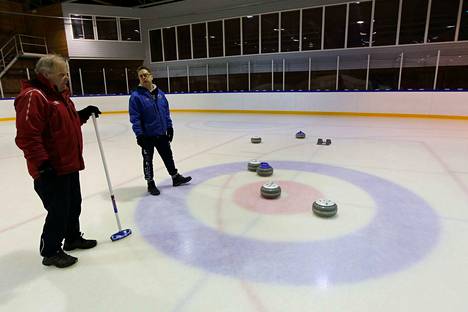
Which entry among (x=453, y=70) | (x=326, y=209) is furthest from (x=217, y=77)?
(x=326, y=209)

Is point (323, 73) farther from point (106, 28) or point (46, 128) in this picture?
point (46, 128)

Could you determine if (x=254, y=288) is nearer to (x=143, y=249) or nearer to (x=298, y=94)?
(x=143, y=249)

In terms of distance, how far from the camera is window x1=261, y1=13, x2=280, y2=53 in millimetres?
12422

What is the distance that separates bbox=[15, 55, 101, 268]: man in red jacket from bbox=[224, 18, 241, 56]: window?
12.2 metres

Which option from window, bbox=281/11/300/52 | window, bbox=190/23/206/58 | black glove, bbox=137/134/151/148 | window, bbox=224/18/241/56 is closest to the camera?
black glove, bbox=137/134/151/148

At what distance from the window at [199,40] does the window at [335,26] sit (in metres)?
5.51

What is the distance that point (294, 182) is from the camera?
3506mm

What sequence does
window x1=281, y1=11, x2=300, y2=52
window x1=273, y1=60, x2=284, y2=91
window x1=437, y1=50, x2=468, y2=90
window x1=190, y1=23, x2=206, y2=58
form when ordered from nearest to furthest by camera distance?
window x1=437, y1=50, x2=468, y2=90
window x1=281, y1=11, x2=300, y2=52
window x1=273, y1=60, x2=284, y2=91
window x1=190, y1=23, x2=206, y2=58

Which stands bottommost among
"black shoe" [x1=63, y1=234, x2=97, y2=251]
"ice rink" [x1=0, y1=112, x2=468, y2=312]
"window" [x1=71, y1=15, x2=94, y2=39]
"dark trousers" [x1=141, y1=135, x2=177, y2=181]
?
"ice rink" [x1=0, y1=112, x2=468, y2=312]

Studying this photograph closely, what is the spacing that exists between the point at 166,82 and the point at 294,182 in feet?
43.5

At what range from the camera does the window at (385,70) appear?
35.4 ft

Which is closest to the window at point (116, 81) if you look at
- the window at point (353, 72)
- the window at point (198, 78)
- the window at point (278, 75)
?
the window at point (198, 78)

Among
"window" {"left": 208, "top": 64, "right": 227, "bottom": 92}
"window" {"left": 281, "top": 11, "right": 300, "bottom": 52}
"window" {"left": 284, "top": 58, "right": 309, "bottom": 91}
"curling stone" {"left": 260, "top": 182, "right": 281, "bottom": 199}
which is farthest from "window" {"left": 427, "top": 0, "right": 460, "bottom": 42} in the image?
"curling stone" {"left": 260, "top": 182, "right": 281, "bottom": 199}

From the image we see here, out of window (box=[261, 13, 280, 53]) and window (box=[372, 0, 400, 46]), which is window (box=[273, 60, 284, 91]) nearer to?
window (box=[261, 13, 280, 53])
